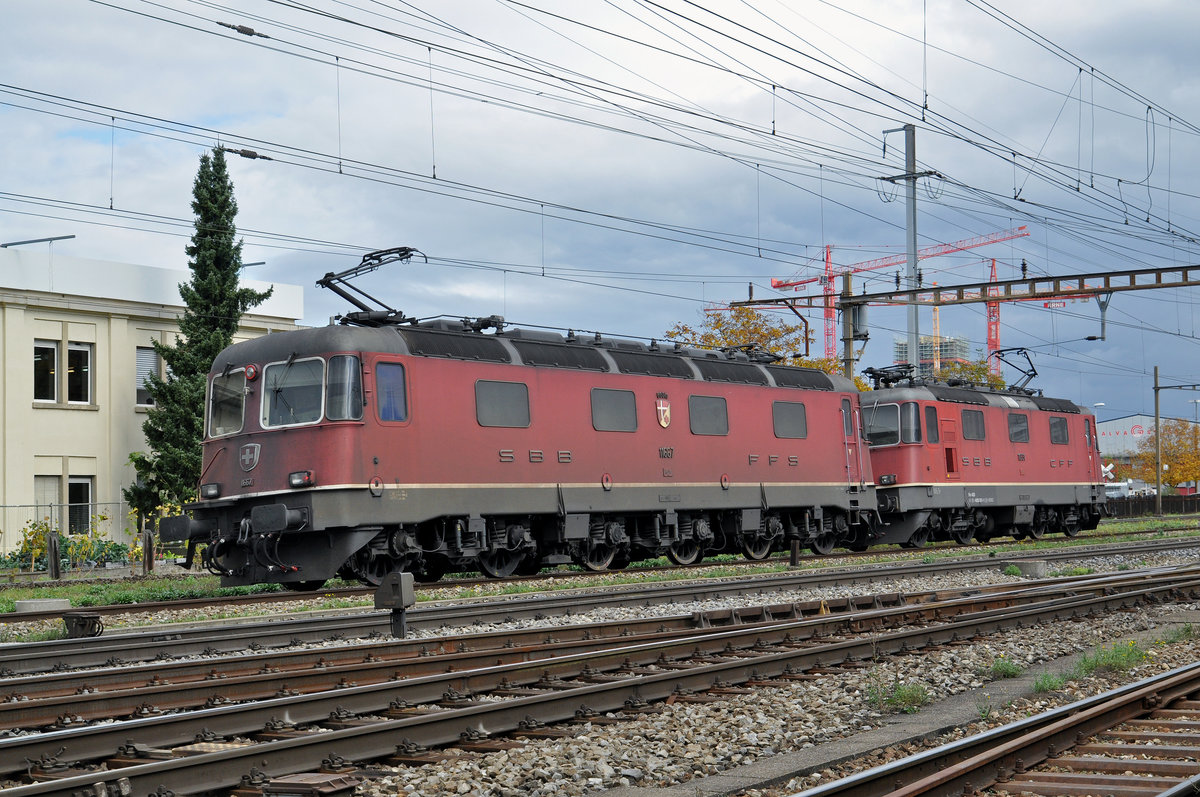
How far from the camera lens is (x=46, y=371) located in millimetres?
34094

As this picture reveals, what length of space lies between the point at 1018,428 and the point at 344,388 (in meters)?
21.0

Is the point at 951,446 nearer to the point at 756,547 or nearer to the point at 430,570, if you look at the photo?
the point at 756,547

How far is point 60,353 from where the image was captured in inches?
1353

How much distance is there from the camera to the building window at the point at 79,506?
112ft

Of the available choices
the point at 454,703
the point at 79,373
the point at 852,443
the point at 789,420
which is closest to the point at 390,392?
the point at 454,703

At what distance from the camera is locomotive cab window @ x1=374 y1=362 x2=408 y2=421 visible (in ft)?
56.2

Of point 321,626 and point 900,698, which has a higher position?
point 321,626

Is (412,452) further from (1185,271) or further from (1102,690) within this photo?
(1185,271)

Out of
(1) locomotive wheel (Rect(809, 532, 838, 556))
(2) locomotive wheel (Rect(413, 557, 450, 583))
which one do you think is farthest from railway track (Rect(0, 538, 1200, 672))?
(1) locomotive wheel (Rect(809, 532, 838, 556))

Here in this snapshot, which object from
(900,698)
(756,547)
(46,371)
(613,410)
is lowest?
(900,698)

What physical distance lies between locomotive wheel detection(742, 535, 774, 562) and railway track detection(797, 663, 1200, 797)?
16012 millimetres

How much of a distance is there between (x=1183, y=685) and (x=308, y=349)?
39.4 ft

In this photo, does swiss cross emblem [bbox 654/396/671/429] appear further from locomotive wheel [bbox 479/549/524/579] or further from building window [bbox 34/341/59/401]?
building window [bbox 34/341/59/401]

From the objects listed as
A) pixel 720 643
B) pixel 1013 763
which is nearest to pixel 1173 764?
pixel 1013 763
